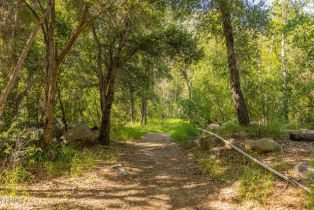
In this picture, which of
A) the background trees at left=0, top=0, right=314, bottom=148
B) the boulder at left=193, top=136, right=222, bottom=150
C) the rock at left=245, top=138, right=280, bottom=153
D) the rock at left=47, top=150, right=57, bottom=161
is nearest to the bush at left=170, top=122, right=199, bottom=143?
the background trees at left=0, top=0, right=314, bottom=148

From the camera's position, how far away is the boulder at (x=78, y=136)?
11.2 m

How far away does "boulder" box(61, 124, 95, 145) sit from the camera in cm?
1125

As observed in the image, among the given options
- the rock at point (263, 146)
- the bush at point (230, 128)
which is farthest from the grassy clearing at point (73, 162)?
the rock at point (263, 146)

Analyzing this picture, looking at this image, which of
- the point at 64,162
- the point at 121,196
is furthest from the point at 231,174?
the point at 64,162

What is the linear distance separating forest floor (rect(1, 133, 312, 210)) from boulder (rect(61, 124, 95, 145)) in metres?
3.19

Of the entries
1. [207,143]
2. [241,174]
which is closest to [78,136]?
[207,143]

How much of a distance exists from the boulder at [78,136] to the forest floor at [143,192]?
3.19 metres

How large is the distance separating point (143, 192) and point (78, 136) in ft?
20.0

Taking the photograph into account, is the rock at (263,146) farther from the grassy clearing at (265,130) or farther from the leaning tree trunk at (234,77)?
the leaning tree trunk at (234,77)

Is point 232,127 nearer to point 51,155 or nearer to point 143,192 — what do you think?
point 143,192

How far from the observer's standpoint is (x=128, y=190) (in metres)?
6.30

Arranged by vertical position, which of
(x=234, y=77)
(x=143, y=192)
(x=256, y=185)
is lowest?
(x=143, y=192)

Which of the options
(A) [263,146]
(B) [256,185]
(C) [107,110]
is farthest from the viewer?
(C) [107,110]

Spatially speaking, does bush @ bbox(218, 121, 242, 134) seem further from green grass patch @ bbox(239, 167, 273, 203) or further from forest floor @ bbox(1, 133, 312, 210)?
green grass patch @ bbox(239, 167, 273, 203)
